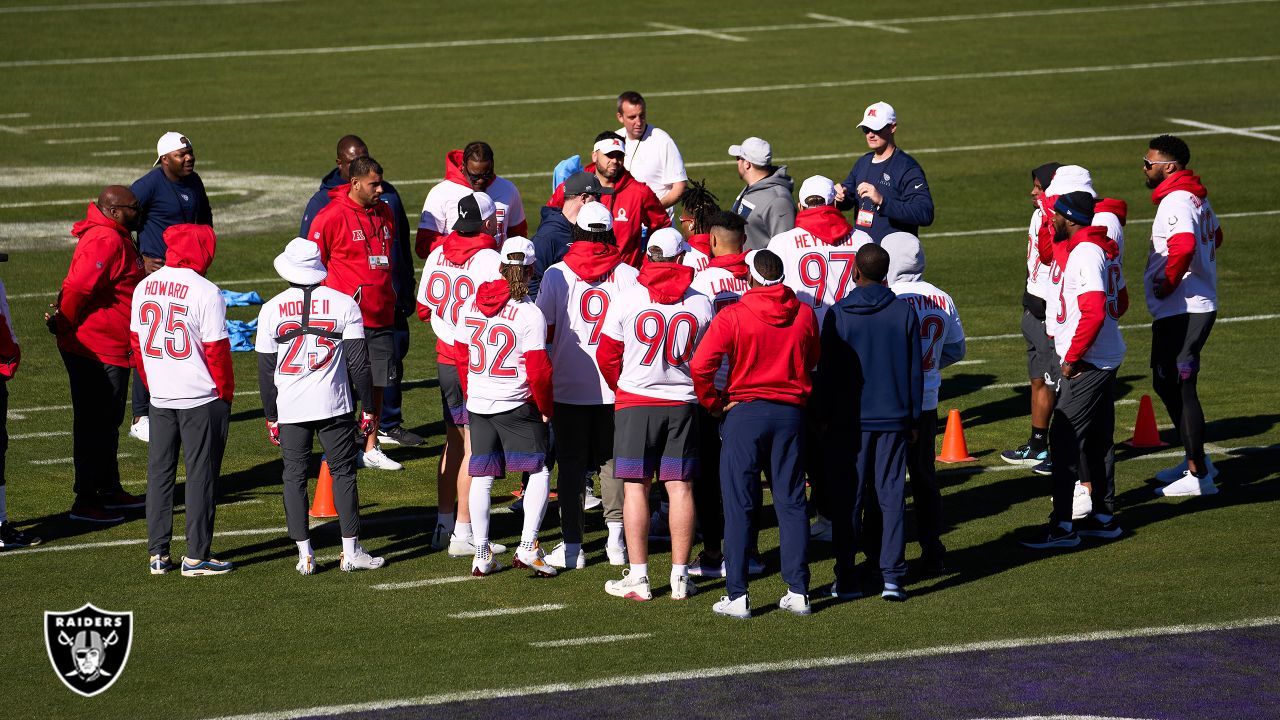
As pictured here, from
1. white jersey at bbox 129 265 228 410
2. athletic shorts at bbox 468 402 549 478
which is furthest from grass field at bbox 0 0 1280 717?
white jersey at bbox 129 265 228 410

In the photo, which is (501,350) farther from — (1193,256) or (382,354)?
(1193,256)

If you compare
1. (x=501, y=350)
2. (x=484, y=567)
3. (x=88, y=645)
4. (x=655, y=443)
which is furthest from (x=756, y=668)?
(x=88, y=645)

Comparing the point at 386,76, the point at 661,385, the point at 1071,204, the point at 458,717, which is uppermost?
the point at 386,76

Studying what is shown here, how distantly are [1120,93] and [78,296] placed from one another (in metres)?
21.7

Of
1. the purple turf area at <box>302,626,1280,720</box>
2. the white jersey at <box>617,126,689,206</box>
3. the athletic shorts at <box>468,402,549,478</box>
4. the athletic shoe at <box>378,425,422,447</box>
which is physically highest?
the white jersey at <box>617,126,689,206</box>

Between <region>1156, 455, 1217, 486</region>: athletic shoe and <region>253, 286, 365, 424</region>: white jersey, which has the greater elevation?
<region>253, 286, 365, 424</region>: white jersey

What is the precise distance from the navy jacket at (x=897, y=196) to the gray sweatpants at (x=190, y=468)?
463 centimetres

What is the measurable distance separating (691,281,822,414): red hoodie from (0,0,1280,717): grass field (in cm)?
129

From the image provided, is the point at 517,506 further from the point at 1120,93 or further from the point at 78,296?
the point at 1120,93

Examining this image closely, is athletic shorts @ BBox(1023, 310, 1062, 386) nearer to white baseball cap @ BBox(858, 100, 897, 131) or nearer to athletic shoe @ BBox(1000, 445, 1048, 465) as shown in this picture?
athletic shoe @ BBox(1000, 445, 1048, 465)

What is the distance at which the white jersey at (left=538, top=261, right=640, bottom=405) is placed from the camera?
33.9ft

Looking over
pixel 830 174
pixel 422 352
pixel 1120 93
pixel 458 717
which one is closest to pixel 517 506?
pixel 458 717

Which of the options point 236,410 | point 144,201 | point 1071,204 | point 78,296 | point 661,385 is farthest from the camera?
point 236,410

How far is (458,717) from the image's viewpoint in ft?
26.7
